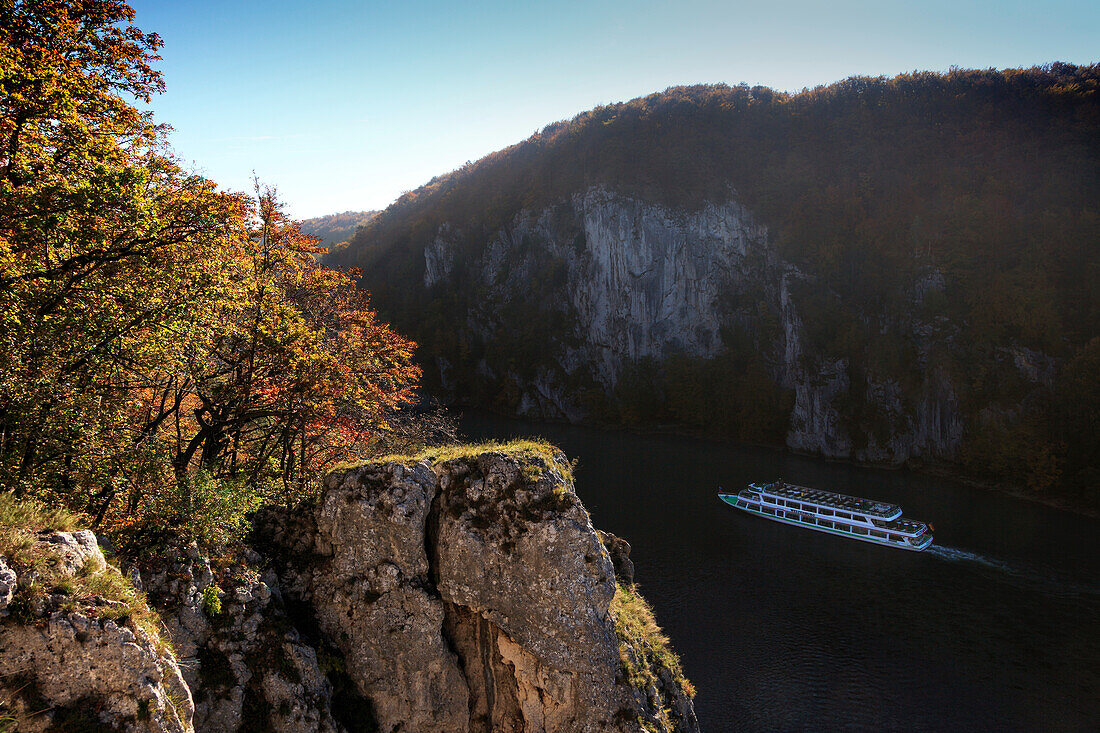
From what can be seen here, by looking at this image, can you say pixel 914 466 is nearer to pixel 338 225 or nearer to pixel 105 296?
pixel 105 296

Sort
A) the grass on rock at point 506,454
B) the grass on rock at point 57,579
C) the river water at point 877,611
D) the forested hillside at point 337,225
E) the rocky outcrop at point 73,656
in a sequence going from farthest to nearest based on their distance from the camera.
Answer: the forested hillside at point 337,225
the river water at point 877,611
the grass on rock at point 506,454
the grass on rock at point 57,579
the rocky outcrop at point 73,656

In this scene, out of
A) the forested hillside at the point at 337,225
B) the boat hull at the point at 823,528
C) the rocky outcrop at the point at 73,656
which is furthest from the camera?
the forested hillside at the point at 337,225

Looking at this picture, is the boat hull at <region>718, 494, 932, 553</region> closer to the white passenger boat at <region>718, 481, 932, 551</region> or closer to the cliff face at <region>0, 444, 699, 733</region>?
the white passenger boat at <region>718, 481, 932, 551</region>

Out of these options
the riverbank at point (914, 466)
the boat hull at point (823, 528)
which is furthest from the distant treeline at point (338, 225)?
the boat hull at point (823, 528)

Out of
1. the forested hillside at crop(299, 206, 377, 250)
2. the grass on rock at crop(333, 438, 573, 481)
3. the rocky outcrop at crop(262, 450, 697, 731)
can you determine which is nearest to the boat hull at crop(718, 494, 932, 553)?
the rocky outcrop at crop(262, 450, 697, 731)

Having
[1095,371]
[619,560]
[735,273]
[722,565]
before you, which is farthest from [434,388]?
[1095,371]

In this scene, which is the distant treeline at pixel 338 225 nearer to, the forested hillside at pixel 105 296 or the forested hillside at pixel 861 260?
the forested hillside at pixel 861 260

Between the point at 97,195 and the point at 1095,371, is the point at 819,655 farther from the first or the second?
the point at 1095,371
